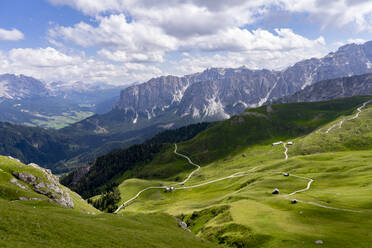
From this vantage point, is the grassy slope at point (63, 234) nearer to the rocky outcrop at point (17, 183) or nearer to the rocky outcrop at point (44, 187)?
the rocky outcrop at point (44, 187)

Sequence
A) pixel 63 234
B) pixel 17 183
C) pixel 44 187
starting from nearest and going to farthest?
1. pixel 63 234
2. pixel 17 183
3. pixel 44 187

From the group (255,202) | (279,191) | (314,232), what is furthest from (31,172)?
(279,191)

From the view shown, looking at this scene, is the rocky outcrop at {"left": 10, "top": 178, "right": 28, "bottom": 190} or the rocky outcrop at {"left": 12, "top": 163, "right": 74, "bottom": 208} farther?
the rocky outcrop at {"left": 12, "top": 163, "right": 74, "bottom": 208}

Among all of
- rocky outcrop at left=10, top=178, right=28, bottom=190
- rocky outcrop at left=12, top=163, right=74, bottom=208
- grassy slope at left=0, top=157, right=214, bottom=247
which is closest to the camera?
grassy slope at left=0, top=157, right=214, bottom=247

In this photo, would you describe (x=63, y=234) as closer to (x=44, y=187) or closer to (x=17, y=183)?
(x=17, y=183)

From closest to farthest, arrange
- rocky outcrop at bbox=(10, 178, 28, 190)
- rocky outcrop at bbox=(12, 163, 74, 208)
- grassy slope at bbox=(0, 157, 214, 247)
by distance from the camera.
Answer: grassy slope at bbox=(0, 157, 214, 247) < rocky outcrop at bbox=(10, 178, 28, 190) < rocky outcrop at bbox=(12, 163, 74, 208)

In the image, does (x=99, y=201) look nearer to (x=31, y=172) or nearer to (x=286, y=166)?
(x=31, y=172)

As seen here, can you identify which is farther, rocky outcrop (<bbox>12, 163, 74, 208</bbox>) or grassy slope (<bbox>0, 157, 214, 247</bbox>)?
rocky outcrop (<bbox>12, 163, 74, 208</bbox>)

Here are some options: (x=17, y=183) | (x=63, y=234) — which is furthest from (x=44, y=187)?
(x=63, y=234)

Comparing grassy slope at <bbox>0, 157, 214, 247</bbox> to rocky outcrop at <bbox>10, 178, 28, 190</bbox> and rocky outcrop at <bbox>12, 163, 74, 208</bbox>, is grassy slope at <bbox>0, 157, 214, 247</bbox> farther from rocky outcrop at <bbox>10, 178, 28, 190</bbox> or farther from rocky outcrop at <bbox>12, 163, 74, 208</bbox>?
rocky outcrop at <bbox>10, 178, 28, 190</bbox>

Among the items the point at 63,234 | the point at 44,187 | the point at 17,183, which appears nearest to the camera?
the point at 63,234

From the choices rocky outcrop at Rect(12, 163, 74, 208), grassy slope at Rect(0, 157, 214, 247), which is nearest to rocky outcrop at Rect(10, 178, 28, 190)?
rocky outcrop at Rect(12, 163, 74, 208)
